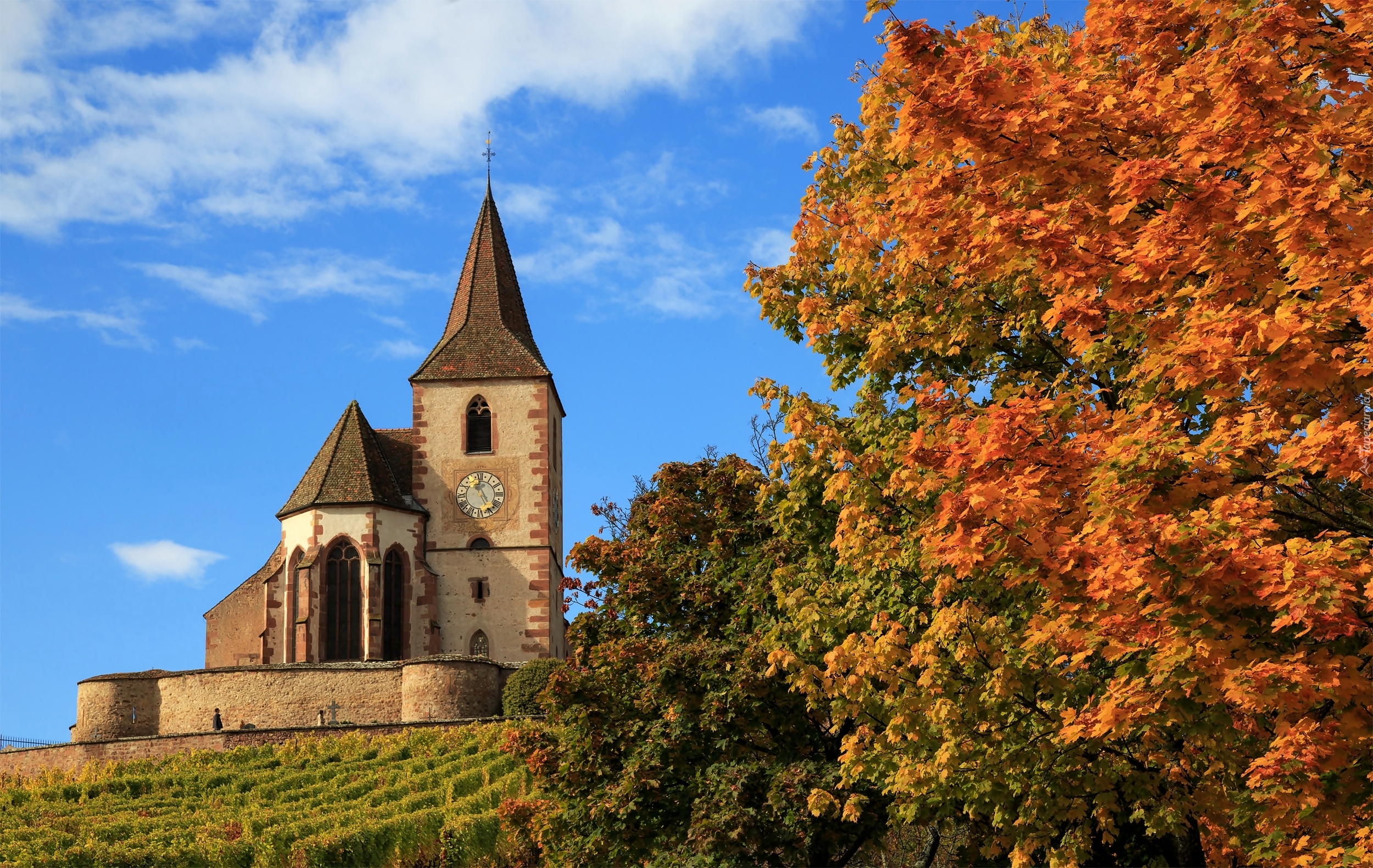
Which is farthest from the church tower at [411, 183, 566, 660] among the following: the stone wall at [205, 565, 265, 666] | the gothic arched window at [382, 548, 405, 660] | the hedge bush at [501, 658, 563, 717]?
the hedge bush at [501, 658, 563, 717]

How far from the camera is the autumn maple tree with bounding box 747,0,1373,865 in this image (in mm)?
8406

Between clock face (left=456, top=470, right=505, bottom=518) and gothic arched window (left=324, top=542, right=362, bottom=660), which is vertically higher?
clock face (left=456, top=470, right=505, bottom=518)

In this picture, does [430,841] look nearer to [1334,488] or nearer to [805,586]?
[805,586]

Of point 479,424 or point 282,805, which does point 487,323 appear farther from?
point 282,805

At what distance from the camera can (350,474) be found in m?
52.0

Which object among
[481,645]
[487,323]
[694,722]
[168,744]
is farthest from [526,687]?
[694,722]

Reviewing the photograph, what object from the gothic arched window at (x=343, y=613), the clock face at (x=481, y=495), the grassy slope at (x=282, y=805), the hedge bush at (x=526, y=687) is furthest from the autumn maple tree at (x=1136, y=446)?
the clock face at (x=481, y=495)

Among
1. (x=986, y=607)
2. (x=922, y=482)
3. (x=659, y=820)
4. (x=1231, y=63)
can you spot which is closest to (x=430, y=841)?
(x=659, y=820)

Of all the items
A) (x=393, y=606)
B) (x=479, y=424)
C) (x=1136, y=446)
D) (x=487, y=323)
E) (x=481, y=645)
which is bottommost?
(x=1136, y=446)

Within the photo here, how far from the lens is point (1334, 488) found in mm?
10562

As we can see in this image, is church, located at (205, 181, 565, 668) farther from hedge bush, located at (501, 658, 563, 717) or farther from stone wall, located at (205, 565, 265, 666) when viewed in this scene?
hedge bush, located at (501, 658, 563, 717)

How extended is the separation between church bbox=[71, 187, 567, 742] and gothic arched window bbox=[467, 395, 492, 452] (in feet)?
0.20

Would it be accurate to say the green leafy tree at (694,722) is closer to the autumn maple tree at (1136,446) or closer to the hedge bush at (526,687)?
the autumn maple tree at (1136,446)

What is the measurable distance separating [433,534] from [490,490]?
273 centimetres
